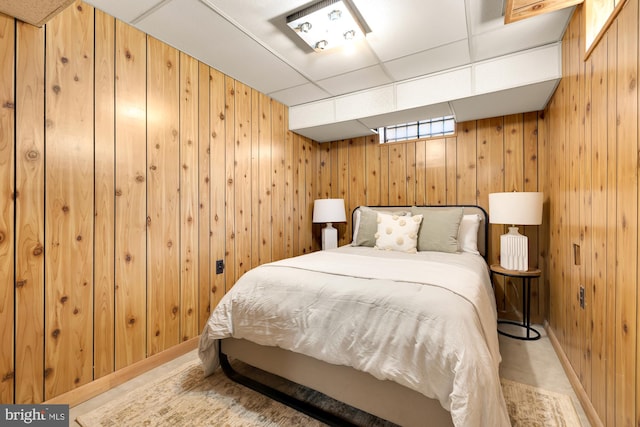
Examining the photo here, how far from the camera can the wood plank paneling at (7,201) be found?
137cm

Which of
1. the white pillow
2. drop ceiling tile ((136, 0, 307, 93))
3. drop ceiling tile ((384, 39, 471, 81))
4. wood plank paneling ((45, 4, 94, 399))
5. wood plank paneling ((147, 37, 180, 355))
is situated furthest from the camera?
the white pillow

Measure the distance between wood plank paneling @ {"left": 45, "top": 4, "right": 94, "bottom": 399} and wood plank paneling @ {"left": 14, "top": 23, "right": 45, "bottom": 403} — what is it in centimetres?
3

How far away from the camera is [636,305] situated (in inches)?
39.3

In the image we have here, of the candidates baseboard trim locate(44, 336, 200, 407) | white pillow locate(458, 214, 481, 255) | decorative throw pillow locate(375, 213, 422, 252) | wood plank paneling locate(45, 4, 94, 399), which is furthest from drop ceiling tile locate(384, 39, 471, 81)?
baseboard trim locate(44, 336, 200, 407)

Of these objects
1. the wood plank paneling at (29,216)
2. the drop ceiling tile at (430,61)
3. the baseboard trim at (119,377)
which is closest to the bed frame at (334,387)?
the baseboard trim at (119,377)

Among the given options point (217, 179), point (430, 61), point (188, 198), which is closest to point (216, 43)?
point (217, 179)

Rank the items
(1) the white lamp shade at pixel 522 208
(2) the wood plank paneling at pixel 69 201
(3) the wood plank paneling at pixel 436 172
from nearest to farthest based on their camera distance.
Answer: (2) the wood plank paneling at pixel 69 201 → (1) the white lamp shade at pixel 522 208 → (3) the wood plank paneling at pixel 436 172

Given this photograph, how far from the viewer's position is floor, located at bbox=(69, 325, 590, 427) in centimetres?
163

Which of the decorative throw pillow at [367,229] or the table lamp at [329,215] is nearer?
the decorative throw pillow at [367,229]

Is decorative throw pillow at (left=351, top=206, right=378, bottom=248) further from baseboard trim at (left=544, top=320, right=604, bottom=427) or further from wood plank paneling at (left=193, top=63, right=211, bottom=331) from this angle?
baseboard trim at (left=544, top=320, right=604, bottom=427)

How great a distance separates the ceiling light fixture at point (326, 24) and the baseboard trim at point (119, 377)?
2449mm

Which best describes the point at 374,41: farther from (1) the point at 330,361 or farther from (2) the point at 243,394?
(2) the point at 243,394

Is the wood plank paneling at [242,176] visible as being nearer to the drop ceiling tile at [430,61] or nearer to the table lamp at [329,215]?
the table lamp at [329,215]

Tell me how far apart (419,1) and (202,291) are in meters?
2.56
